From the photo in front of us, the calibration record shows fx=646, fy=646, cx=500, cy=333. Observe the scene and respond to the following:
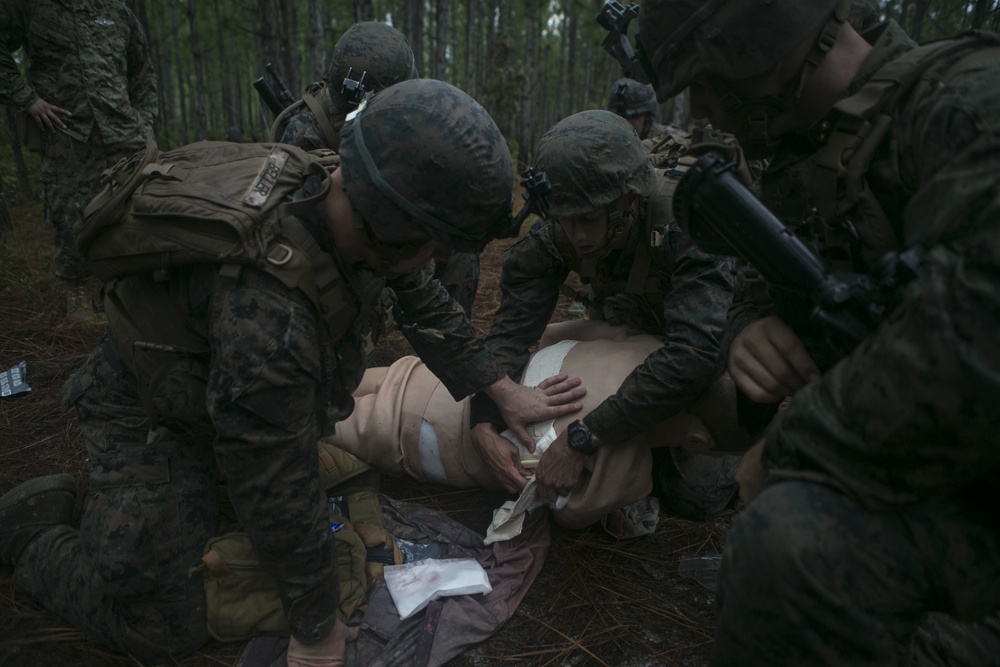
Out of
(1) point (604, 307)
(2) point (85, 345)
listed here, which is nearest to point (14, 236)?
(2) point (85, 345)

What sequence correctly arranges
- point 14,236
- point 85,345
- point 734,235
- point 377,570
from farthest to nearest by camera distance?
point 14,236 < point 85,345 < point 377,570 < point 734,235

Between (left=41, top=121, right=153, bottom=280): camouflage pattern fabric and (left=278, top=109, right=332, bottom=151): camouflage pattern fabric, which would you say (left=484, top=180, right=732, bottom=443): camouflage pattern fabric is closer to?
(left=278, top=109, right=332, bottom=151): camouflage pattern fabric

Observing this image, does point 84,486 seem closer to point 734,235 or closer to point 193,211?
point 193,211

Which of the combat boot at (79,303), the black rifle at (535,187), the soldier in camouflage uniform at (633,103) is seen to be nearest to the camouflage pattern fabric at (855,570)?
the black rifle at (535,187)

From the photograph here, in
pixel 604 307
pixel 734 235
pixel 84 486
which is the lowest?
pixel 84 486

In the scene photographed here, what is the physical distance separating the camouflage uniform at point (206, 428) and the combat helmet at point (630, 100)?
4.38 metres

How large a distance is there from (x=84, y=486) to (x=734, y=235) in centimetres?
304

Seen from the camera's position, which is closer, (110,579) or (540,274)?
(110,579)

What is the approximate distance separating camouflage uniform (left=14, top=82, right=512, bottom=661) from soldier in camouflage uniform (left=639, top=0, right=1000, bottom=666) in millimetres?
791

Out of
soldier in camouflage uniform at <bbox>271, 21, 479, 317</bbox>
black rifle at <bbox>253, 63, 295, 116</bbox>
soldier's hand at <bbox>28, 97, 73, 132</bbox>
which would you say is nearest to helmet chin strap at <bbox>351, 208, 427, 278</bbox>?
soldier in camouflage uniform at <bbox>271, 21, 479, 317</bbox>

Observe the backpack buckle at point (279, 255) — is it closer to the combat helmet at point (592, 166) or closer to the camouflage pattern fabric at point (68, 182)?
the combat helmet at point (592, 166)

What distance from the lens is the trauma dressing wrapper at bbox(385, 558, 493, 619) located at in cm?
240

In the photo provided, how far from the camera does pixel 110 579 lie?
2146mm

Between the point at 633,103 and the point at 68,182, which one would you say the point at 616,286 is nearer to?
the point at 633,103
